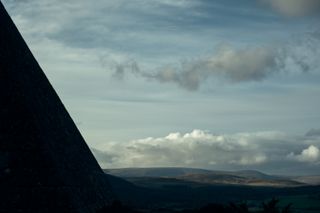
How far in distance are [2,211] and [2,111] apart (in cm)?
799

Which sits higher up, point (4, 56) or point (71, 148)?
point (4, 56)

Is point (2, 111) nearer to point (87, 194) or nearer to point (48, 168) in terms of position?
point (48, 168)

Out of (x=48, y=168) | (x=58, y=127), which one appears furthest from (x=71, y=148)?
(x=48, y=168)

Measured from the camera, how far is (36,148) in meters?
41.6

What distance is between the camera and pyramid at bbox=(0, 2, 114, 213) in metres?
39.7

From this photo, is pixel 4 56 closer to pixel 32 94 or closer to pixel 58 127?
pixel 32 94

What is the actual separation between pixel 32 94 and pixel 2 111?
10.7 ft

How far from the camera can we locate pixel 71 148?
46.5 metres

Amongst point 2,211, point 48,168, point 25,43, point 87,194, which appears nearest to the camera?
point 2,211

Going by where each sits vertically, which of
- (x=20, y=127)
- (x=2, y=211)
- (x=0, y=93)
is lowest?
(x=2, y=211)

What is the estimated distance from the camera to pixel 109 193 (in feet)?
163

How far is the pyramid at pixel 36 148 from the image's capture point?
130 feet

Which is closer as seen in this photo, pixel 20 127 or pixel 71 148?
pixel 20 127

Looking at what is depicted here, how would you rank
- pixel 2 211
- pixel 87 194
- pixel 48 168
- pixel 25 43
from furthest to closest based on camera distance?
pixel 25 43 → pixel 87 194 → pixel 48 168 → pixel 2 211
